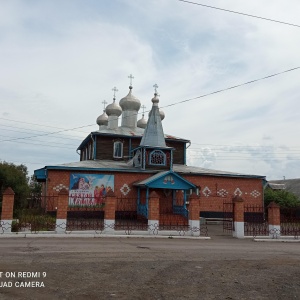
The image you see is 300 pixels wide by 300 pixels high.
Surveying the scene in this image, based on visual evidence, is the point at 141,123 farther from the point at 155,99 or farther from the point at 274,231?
the point at 274,231

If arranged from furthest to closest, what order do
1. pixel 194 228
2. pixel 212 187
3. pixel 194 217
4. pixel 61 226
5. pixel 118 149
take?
1. pixel 118 149
2. pixel 212 187
3. pixel 194 217
4. pixel 194 228
5. pixel 61 226

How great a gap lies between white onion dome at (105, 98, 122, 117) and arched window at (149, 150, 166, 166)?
7.79 meters

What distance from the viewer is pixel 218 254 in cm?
1015

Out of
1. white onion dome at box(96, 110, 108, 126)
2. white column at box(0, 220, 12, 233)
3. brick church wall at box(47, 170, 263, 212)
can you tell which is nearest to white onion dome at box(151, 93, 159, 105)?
brick church wall at box(47, 170, 263, 212)

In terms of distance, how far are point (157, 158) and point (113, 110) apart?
8269 mm

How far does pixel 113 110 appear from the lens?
29.8 m

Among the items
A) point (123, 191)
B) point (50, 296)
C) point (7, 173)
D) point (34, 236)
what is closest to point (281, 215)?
point (123, 191)

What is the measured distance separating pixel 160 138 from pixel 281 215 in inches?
406

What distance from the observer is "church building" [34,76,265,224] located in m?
20.9

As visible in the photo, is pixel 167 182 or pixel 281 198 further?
pixel 281 198

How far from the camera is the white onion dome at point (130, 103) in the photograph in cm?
3044

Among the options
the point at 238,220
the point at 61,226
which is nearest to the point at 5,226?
the point at 61,226

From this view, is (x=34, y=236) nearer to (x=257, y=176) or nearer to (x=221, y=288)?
(x=221, y=288)

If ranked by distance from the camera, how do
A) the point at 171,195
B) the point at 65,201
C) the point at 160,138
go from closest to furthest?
the point at 65,201 → the point at 171,195 → the point at 160,138
